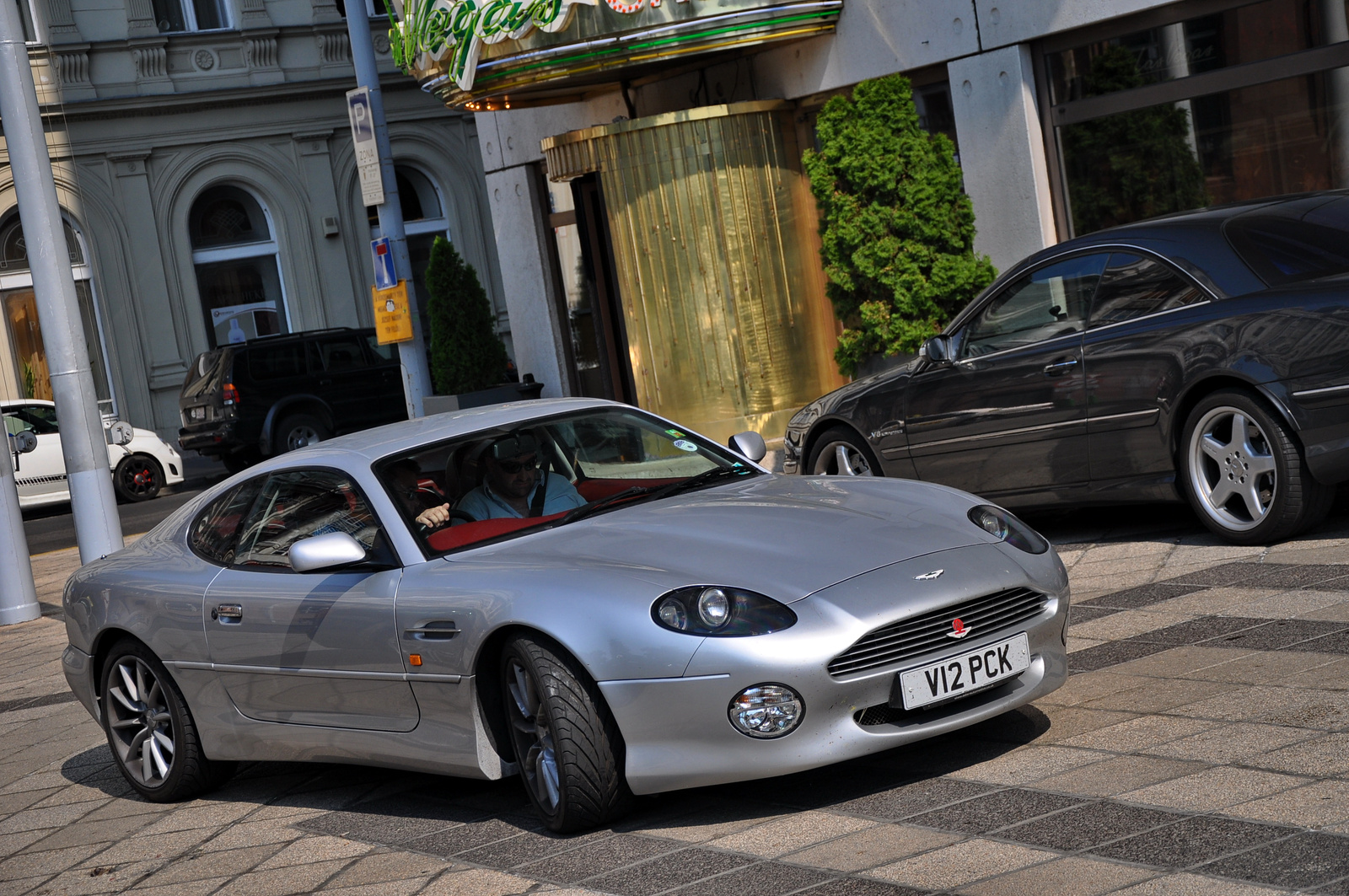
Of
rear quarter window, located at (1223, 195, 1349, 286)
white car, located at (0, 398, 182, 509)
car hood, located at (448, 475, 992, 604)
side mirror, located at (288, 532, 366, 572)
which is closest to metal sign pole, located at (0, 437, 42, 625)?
side mirror, located at (288, 532, 366, 572)

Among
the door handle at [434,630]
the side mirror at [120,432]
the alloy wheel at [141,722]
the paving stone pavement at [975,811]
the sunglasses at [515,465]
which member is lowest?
A: the paving stone pavement at [975,811]

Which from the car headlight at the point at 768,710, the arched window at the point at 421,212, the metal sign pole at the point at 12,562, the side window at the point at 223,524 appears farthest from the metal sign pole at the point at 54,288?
the arched window at the point at 421,212

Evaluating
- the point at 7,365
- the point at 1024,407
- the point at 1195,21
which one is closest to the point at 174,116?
the point at 7,365

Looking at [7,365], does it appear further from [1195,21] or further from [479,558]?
[479,558]

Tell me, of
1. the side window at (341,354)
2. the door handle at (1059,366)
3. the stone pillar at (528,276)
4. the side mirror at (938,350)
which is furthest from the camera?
the side window at (341,354)

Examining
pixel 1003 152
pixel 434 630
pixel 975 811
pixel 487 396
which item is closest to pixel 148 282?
pixel 487 396

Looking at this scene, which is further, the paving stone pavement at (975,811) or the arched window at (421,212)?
the arched window at (421,212)

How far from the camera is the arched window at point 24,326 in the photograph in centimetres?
2775

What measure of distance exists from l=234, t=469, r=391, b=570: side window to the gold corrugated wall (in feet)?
25.8

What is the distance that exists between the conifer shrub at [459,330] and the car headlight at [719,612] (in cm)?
1371

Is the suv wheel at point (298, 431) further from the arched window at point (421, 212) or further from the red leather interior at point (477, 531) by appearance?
the red leather interior at point (477, 531)

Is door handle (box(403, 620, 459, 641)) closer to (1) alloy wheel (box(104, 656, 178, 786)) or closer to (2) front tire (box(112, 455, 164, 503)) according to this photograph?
(1) alloy wheel (box(104, 656, 178, 786))

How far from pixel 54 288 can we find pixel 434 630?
7353 mm

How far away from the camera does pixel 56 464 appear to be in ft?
66.9
